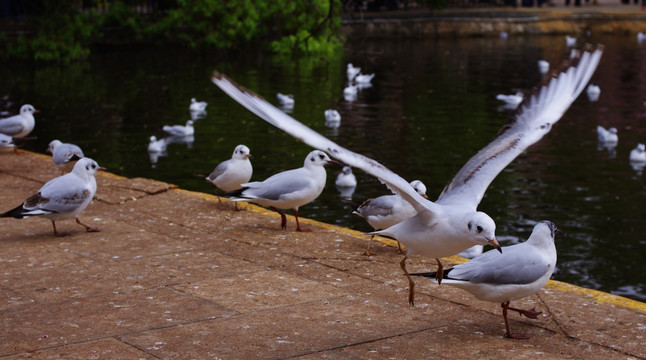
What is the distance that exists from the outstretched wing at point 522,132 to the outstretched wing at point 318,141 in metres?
0.50

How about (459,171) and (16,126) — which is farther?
(16,126)

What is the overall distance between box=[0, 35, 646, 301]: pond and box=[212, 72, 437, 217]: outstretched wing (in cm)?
230

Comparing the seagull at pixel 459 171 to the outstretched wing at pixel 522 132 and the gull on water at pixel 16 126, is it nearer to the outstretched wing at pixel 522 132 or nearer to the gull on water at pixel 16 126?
the outstretched wing at pixel 522 132

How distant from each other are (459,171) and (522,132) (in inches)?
22.2

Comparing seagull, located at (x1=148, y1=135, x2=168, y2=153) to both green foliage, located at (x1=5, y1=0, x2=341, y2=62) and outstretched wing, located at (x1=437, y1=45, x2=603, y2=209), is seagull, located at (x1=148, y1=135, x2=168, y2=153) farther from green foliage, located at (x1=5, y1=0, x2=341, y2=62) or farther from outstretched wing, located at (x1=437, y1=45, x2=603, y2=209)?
green foliage, located at (x1=5, y1=0, x2=341, y2=62)

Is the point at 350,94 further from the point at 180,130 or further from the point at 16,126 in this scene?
the point at 16,126

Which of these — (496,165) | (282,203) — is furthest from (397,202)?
(496,165)

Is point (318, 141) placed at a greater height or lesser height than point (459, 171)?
greater

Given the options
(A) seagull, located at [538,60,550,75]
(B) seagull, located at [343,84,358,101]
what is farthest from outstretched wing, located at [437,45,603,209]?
(A) seagull, located at [538,60,550,75]

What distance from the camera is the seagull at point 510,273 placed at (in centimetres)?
500

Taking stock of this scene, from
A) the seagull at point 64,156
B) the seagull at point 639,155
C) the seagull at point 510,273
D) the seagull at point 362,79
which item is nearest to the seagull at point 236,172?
the seagull at point 64,156

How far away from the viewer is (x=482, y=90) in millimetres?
23562

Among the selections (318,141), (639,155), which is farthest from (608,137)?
(318,141)

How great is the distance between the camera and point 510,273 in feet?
16.5
